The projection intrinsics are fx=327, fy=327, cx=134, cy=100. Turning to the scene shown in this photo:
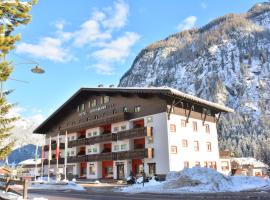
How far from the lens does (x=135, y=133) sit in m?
46.6

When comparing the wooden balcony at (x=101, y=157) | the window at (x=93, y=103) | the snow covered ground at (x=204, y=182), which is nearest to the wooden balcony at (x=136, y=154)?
the wooden balcony at (x=101, y=157)

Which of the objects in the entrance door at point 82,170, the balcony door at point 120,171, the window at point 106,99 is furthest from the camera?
the entrance door at point 82,170

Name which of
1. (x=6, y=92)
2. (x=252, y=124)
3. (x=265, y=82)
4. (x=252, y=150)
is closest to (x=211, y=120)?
(x=6, y=92)

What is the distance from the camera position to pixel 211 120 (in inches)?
2126


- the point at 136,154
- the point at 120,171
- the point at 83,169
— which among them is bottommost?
the point at 120,171

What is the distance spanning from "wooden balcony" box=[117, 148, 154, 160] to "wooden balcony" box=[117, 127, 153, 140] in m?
2.15

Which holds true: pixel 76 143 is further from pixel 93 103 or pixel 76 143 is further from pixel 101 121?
pixel 101 121

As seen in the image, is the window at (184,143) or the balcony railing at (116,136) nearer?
the balcony railing at (116,136)

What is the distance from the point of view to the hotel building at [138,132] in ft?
147

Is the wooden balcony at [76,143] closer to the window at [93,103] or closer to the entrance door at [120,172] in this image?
the window at [93,103]

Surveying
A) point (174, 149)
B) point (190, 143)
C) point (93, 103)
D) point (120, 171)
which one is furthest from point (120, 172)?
point (93, 103)

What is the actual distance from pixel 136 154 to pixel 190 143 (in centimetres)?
838

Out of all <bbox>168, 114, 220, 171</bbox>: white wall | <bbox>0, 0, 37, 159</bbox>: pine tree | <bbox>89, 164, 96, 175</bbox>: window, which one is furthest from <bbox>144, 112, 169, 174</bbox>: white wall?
<bbox>0, 0, 37, 159</bbox>: pine tree

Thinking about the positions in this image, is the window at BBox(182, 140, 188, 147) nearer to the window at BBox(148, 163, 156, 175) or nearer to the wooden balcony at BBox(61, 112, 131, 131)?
the window at BBox(148, 163, 156, 175)
